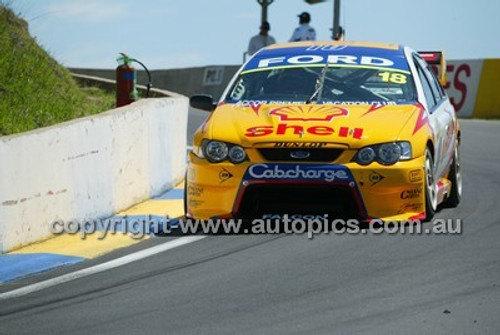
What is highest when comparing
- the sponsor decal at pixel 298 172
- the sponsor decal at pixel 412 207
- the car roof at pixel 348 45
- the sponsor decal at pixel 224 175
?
the car roof at pixel 348 45

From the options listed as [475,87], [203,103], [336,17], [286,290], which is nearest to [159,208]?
[203,103]

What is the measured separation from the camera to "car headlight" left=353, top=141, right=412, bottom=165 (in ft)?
31.0

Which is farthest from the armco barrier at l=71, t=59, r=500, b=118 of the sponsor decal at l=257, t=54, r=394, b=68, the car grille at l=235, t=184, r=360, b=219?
the car grille at l=235, t=184, r=360, b=219

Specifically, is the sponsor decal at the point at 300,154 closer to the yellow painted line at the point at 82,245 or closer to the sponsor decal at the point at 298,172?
the sponsor decal at the point at 298,172

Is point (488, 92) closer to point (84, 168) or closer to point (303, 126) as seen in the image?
point (84, 168)

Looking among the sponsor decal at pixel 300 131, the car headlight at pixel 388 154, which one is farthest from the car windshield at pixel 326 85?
the car headlight at pixel 388 154

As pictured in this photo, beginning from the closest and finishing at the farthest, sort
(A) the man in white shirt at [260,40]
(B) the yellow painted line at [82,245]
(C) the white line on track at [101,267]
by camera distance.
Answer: (C) the white line on track at [101,267] < (B) the yellow painted line at [82,245] < (A) the man in white shirt at [260,40]

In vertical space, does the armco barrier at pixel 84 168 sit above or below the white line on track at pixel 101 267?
above

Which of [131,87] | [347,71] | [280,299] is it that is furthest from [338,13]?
[280,299]

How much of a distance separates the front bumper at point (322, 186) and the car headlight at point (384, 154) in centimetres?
4

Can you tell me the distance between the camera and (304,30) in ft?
79.2

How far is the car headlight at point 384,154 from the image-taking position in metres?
9.44

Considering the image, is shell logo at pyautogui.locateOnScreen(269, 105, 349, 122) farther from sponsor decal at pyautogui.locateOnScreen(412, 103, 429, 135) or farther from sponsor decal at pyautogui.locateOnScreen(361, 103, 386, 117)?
sponsor decal at pyautogui.locateOnScreen(412, 103, 429, 135)

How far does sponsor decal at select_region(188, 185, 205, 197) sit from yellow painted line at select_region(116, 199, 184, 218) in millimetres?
1276
